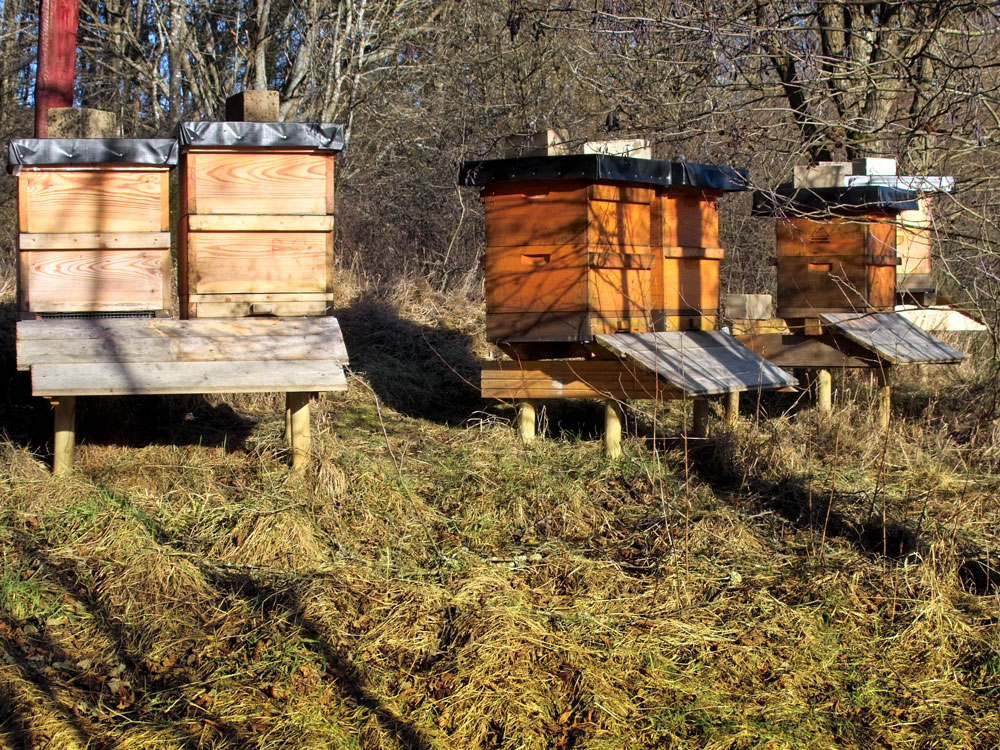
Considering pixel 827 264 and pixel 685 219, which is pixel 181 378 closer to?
pixel 685 219

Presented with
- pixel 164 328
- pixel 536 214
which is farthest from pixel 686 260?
pixel 164 328

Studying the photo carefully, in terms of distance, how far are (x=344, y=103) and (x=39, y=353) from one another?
286 inches

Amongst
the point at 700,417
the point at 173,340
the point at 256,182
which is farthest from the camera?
the point at 700,417

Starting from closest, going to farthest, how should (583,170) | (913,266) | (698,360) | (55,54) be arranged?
(583,170), (698,360), (55,54), (913,266)

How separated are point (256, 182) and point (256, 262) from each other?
0.39 meters

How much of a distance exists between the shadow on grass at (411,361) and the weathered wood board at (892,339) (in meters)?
2.51

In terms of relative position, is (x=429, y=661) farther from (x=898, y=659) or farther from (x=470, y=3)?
(x=470, y=3)

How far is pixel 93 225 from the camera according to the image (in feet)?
16.5

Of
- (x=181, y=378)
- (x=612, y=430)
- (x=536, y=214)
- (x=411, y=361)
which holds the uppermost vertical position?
(x=536, y=214)

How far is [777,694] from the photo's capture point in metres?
3.51

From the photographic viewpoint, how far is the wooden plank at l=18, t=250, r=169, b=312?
5.03m

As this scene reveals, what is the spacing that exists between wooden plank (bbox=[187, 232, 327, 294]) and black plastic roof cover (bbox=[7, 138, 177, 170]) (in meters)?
0.44

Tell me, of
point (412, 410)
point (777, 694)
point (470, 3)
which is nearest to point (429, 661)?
point (777, 694)

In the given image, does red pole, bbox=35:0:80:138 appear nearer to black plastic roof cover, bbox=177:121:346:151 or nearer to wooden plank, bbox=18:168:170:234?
wooden plank, bbox=18:168:170:234
